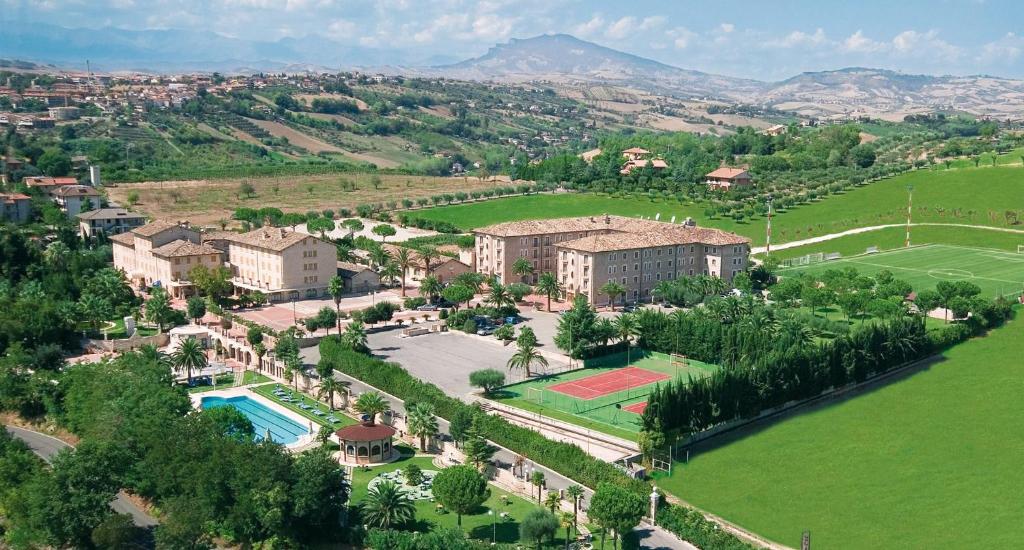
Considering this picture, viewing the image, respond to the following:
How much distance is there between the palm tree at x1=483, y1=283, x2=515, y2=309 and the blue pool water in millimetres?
21633

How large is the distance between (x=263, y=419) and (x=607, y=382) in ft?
64.4

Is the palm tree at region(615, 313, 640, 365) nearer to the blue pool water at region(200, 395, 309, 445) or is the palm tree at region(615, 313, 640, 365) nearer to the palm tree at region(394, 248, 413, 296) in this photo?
the blue pool water at region(200, 395, 309, 445)

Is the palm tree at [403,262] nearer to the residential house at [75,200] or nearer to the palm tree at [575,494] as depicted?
the residential house at [75,200]

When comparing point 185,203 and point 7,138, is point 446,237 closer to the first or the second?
point 185,203

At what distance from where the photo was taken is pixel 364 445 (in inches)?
1801

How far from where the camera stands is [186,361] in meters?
56.8

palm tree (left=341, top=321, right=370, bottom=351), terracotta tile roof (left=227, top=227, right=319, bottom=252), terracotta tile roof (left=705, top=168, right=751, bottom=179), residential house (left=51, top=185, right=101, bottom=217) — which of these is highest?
terracotta tile roof (left=705, top=168, right=751, bottom=179)

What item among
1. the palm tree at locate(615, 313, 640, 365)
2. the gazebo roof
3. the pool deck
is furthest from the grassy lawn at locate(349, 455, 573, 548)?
the palm tree at locate(615, 313, 640, 365)

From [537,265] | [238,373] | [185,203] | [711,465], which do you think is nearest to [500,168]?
[185,203]

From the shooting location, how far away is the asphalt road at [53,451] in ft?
135

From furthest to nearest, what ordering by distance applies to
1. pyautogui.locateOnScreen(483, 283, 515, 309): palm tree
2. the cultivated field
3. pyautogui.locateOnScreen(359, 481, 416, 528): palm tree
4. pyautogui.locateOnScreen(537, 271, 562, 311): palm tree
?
the cultivated field → pyautogui.locateOnScreen(537, 271, 562, 311): palm tree → pyautogui.locateOnScreen(483, 283, 515, 309): palm tree → pyautogui.locateOnScreen(359, 481, 416, 528): palm tree

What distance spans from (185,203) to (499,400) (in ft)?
263

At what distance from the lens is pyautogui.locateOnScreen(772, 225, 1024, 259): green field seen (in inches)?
3794

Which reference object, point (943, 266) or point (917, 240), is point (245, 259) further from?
point (917, 240)
